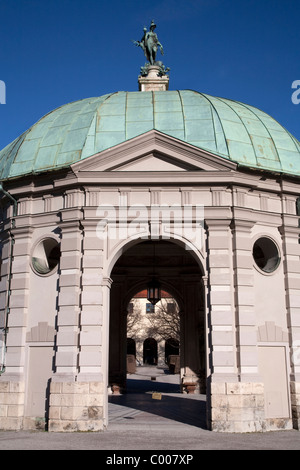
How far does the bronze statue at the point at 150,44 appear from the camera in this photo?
2273cm

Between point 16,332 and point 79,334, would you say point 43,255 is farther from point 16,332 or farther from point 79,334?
point 79,334

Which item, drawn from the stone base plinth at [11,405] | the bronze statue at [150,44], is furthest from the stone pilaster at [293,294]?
the bronze statue at [150,44]

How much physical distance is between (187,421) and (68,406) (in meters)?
3.93

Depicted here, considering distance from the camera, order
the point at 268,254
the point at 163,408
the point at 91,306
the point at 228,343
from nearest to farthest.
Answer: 1. the point at 228,343
2. the point at 91,306
3. the point at 268,254
4. the point at 163,408

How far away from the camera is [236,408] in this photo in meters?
13.9

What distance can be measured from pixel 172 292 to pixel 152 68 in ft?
35.0

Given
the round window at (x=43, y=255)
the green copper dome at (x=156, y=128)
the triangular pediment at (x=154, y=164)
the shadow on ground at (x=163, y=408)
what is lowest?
the shadow on ground at (x=163, y=408)

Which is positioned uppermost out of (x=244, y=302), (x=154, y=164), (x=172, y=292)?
(x=154, y=164)

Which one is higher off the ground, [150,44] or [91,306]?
[150,44]

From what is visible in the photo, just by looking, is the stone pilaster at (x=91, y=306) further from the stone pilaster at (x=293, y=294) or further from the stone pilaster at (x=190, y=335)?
the stone pilaster at (x=190, y=335)

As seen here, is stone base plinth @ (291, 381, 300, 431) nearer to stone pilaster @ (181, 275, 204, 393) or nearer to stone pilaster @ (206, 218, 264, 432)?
stone pilaster @ (206, 218, 264, 432)

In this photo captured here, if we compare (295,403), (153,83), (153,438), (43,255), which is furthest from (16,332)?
(153,83)

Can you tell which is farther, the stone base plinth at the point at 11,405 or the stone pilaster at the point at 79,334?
the stone base plinth at the point at 11,405

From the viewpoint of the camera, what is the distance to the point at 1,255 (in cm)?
1762
